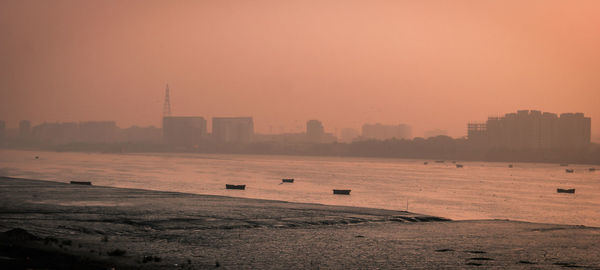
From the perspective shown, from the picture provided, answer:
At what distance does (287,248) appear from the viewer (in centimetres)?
2373

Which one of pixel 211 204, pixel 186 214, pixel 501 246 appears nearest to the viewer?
pixel 501 246

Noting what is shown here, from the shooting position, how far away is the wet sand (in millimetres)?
20375

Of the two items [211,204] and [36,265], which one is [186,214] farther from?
[36,265]

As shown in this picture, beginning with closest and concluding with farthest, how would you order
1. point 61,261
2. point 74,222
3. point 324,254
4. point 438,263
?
point 61,261 < point 438,263 < point 324,254 < point 74,222

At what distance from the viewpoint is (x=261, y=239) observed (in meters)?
25.9

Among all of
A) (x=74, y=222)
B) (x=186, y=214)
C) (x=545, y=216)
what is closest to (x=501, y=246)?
(x=186, y=214)

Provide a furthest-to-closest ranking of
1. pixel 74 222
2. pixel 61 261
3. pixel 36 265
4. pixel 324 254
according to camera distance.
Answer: pixel 74 222 → pixel 324 254 → pixel 61 261 → pixel 36 265

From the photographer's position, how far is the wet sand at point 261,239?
20.4m

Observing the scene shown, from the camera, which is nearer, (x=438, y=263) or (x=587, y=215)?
(x=438, y=263)

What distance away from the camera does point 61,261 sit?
18.4 metres

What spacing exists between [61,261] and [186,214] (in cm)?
1532

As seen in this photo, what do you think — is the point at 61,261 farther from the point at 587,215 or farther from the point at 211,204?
the point at 587,215

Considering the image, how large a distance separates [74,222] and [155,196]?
1734 centimetres

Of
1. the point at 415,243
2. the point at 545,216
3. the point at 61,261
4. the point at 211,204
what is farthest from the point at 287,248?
the point at 545,216
